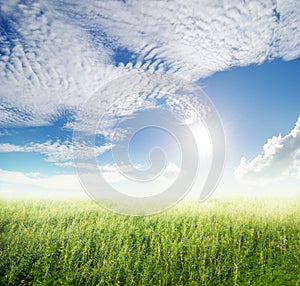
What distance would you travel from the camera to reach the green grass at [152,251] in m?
9.66

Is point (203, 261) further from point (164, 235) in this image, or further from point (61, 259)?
point (61, 259)

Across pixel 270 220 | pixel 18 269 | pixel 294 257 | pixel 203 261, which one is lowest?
pixel 18 269

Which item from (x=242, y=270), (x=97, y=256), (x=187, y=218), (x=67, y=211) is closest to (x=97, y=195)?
(x=67, y=211)

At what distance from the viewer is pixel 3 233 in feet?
40.7

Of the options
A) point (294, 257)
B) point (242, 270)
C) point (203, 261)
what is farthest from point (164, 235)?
point (294, 257)

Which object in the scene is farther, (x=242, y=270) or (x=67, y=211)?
(x=67, y=211)

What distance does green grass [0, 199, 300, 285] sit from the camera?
9656mm

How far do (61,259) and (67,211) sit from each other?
6.36 m

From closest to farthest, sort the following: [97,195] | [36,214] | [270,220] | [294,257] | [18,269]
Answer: [18,269]
[294,257]
[270,220]
[36,214]
[97,195]

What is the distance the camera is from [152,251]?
11.1 metres

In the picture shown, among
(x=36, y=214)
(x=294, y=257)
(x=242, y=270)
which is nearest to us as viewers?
(x=242, y=270)

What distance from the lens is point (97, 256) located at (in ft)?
35.2

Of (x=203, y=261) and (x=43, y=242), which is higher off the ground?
(x=203, y=261)

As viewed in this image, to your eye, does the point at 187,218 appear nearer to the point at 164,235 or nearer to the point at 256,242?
the point at 164,235
